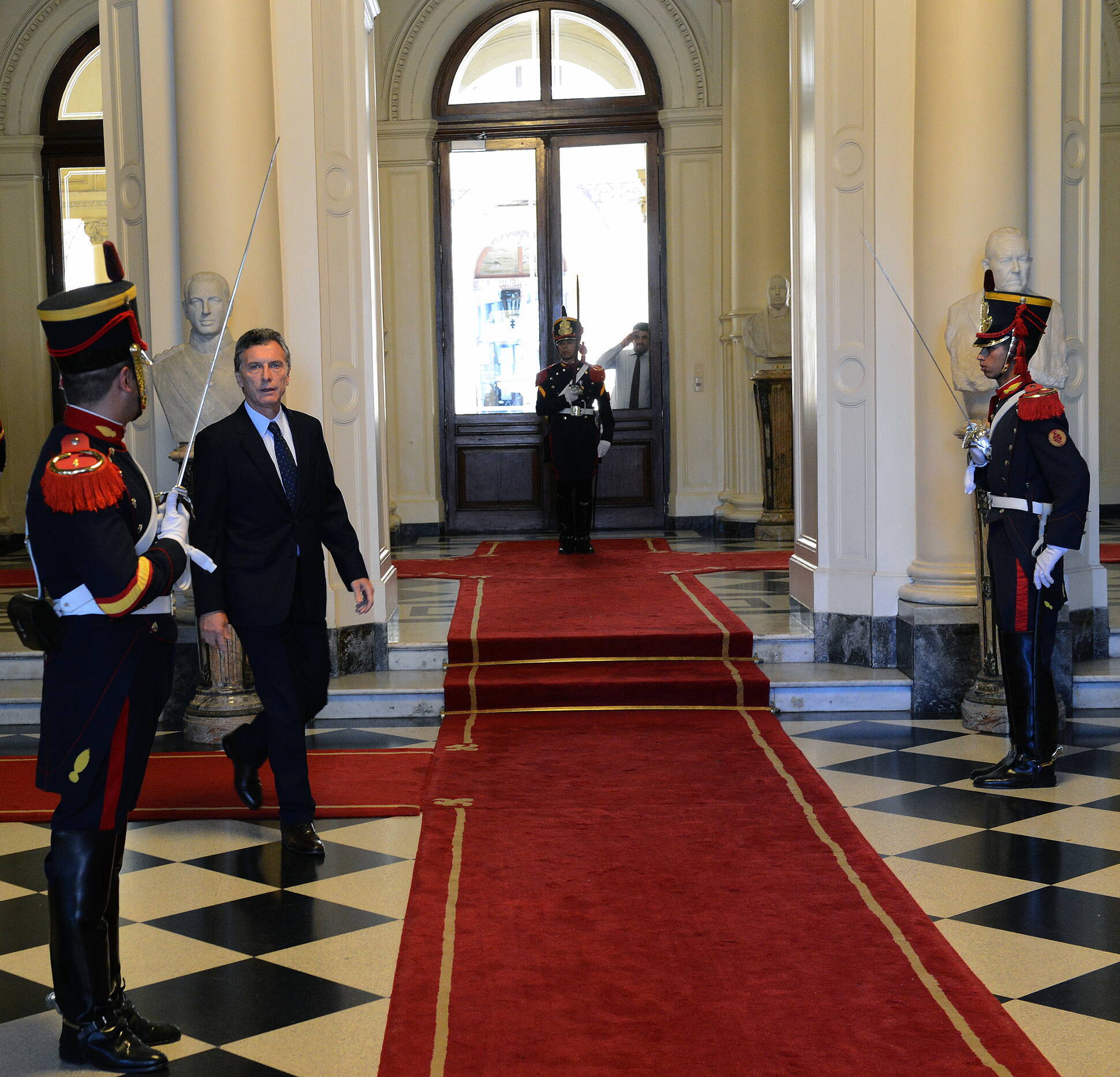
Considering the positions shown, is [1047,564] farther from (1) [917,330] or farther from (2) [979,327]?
(1) [917,330]

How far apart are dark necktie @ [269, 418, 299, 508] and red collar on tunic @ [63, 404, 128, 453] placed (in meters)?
1.30

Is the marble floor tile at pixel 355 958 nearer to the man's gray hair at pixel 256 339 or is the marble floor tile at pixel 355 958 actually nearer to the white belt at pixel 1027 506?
the man's gray hair at pixel 256 339

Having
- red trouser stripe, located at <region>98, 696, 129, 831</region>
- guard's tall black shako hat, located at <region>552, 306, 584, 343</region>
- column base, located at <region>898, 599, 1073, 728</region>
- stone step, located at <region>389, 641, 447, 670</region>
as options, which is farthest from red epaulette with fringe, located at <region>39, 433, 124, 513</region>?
guard's tall black shako hat, located at <region>552, 306, 584, 343</region>

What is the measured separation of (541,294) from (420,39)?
7.75 ft

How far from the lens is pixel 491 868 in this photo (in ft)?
12.4

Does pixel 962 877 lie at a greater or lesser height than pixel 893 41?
lesser

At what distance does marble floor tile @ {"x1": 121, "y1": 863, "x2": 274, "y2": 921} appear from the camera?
11.7 ft

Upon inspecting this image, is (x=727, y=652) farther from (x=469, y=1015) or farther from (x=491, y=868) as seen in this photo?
(x=469, y=1015)

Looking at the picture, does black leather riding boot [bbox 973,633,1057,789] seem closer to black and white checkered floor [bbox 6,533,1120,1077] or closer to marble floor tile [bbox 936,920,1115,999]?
black and white checkered floor [bbox 6,533,1120,1077]

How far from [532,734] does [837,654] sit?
1632 millimetres

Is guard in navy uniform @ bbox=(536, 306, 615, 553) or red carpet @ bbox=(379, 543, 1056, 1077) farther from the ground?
guard in navy uniform @ bbox=(536, 306, 615, 553)

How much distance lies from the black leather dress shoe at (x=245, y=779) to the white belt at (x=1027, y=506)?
104 inches

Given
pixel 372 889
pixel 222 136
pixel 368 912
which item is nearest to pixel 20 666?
pixel 222 136

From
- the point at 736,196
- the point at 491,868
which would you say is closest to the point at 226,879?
the point at 491,868
